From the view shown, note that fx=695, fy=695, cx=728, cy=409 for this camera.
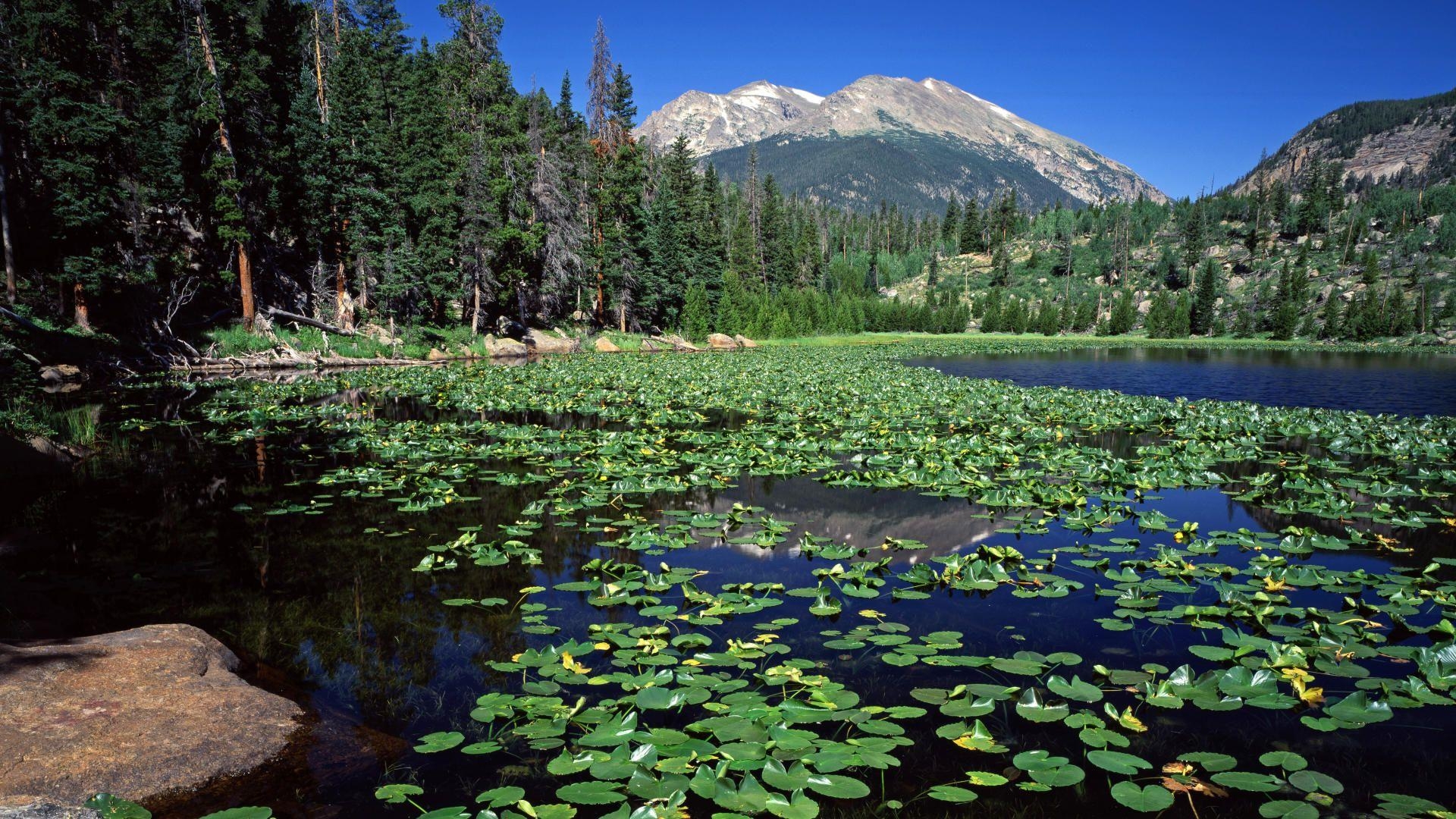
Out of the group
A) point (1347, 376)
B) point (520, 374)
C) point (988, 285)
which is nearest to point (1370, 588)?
point (520, 374)

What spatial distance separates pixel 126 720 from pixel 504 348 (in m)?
35.9

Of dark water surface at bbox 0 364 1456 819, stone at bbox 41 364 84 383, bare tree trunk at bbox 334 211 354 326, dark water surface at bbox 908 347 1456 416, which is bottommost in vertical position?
dark water surface at bbox 0 364 1456 819

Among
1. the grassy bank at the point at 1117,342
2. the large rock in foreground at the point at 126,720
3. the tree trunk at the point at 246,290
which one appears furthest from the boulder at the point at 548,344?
the large rock in foreground at the point at 126,720

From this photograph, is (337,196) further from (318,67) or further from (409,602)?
(409,602)

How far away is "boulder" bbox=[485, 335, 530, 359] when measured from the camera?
36.7 meters

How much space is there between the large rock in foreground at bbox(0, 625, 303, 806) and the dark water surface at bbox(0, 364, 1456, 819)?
214 millimetres

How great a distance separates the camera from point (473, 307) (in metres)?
40.6

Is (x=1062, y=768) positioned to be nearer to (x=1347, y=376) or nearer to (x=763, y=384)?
(x=763, y=384)

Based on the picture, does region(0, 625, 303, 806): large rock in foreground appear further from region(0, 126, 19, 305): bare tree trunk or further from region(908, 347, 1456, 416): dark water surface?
region(0, 126, 19, 305): bare tree trunk

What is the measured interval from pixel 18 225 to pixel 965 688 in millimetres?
33439

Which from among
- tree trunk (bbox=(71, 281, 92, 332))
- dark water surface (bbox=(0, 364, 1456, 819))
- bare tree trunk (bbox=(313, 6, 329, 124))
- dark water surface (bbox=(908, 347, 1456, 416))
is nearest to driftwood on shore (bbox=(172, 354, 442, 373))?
tree trunk (bbox=(71, 281, 92, 332))

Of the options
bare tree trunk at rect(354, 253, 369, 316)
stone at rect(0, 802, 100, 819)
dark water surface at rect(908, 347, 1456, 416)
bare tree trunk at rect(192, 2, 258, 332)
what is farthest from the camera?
bare tree trunk at rect(354, 253, 369, 316)

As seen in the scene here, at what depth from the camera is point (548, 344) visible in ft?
135

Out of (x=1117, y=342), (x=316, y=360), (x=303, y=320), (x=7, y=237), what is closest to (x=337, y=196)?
(x=303, y=320)
